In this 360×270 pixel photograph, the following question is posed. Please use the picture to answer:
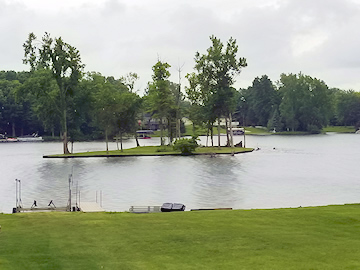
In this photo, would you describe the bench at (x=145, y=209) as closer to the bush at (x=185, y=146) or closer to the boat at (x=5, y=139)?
the bush at (x=185, y=146)

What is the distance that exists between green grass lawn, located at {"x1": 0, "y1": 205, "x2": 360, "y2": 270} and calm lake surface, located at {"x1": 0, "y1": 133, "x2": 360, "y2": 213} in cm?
1381

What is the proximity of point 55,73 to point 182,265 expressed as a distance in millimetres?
87510

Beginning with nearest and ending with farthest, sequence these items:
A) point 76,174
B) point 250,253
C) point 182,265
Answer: point 182,265 → point 250,253 → point 76,174

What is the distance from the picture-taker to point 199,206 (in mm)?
42625

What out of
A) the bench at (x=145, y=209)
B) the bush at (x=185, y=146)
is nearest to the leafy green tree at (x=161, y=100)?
the bush at (x=185, y=146)

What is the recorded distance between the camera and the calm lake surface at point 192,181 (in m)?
46.3

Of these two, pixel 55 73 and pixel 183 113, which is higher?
pixel 55 73

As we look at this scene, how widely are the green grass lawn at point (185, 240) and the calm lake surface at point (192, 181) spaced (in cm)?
1381

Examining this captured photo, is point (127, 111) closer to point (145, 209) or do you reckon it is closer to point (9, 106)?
point (145, 209)

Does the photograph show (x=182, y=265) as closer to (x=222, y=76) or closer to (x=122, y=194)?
(x=122, y=194)

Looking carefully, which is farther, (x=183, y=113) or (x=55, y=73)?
(x=183, y=113)

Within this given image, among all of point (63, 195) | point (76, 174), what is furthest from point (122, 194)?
point (76, 174)

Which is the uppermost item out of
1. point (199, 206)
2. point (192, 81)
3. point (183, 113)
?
point (192, 81)

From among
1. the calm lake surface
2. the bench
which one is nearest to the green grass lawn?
the bench
